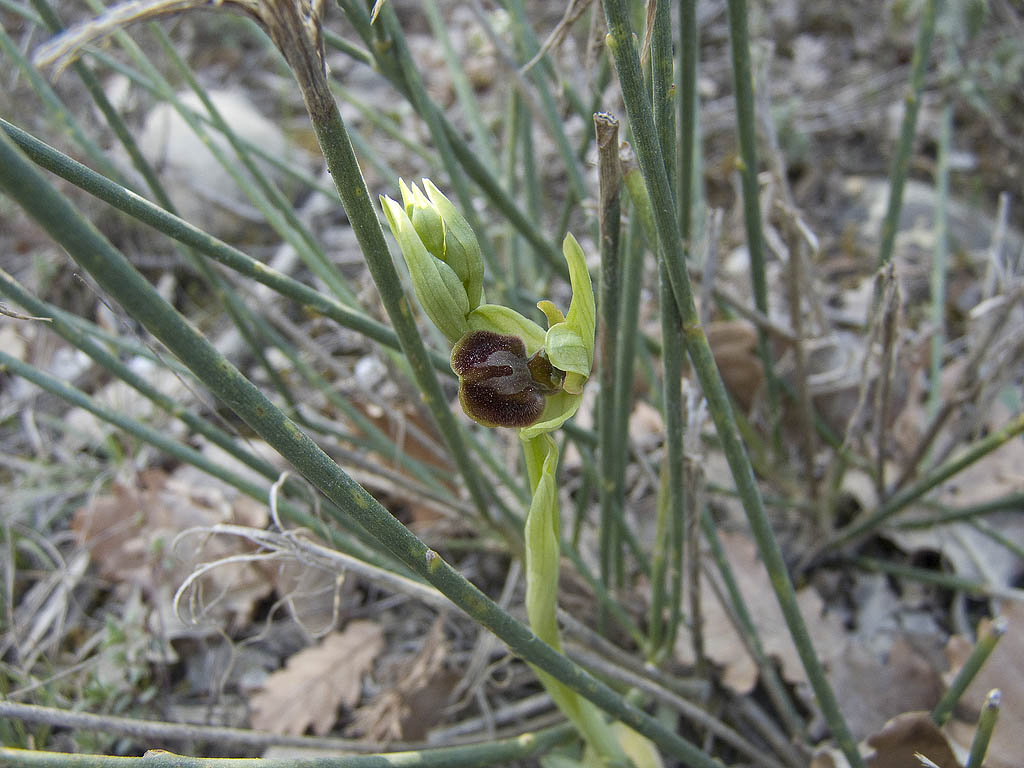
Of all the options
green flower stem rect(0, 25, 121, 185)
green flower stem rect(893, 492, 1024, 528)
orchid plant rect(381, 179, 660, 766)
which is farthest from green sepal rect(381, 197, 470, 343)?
green flower stem rect(893, 492, 1024, 528)

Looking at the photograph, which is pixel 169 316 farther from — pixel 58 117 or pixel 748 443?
pixel 748 443

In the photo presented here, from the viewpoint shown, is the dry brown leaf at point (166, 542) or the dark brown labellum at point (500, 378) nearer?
the dark brown labellum at point (500, 378)

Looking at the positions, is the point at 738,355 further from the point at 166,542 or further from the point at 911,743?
the point at 166,542

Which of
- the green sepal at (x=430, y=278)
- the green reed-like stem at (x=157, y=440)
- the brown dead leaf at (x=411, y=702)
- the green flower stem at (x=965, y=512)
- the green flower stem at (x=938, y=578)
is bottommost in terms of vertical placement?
the brown dead leaf at (x=411, y=702)

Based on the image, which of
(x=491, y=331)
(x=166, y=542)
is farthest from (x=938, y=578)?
(x=166, y=542)

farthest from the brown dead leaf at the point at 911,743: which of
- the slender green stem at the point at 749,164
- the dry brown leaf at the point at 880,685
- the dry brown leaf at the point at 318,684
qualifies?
the dry brown leaf at the point at 318,684

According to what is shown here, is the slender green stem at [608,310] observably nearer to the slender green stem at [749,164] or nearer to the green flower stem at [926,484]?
the slender green stem at [749,164]

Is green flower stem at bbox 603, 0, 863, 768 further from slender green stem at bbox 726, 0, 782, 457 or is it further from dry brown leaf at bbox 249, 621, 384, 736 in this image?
dry brown leaf at bbox 249, 621, 384, 736
